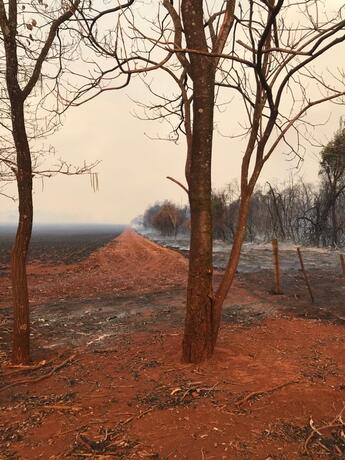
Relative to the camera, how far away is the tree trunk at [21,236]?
662cm

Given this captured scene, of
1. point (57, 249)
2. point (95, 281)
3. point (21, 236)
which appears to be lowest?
point (57, 249)

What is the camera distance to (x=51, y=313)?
11.4m

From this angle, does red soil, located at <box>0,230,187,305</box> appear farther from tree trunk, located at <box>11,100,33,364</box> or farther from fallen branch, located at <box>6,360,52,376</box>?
fallen branch, located at <box>6,360,52,376</box>

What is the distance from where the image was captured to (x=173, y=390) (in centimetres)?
531

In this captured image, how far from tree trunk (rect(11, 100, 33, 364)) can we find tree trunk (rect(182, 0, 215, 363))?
269 centimetres

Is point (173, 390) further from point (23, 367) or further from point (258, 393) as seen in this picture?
point (23, 367)

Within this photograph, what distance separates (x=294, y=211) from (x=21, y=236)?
179 ft

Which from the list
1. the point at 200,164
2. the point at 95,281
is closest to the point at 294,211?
the point at 95,281

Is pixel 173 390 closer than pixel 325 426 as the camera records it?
No

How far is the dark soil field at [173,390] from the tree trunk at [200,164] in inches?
48.8

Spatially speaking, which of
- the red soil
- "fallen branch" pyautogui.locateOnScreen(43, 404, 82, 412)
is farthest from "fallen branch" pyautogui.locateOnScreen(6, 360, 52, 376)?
the red soil

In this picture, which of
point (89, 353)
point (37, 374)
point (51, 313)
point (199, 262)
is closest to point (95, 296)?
point (51, 313)

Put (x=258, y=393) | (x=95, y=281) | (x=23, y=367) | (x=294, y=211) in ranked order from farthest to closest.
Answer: (x=294, y=211)
(x=95, y=281)
(x=23, y=367)
(x=258, y=393)

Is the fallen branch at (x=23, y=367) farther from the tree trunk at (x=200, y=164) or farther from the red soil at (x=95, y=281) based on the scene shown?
the red soil at (x=95, y=281)
